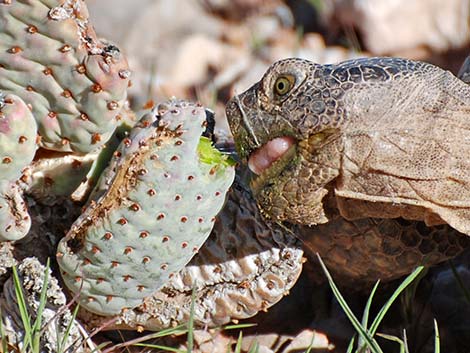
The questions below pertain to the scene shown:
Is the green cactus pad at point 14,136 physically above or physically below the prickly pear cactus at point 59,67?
below

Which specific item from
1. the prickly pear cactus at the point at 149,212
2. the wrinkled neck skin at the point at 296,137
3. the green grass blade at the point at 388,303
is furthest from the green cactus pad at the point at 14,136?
the green grass blade at the point at 388,303

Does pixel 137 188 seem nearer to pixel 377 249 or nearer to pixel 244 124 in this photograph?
pixel 244 124

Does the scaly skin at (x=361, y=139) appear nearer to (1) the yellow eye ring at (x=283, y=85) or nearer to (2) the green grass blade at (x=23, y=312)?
(1) the yellow eye ring at (x=283, y=85)

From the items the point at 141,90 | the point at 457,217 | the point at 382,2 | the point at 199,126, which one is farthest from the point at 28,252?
the point at 382,2

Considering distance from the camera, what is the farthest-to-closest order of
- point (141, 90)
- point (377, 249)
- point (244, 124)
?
point (141, 90), point (377, 249), point (244, 124)

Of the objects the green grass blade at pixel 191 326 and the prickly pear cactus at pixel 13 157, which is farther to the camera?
the prickly pear cactus at pixel 13 157

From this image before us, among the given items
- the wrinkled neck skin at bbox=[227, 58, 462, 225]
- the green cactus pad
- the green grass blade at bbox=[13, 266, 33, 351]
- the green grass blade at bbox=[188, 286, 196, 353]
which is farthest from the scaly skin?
the green grass blade at bbox=[13, 266, 33, 351]
